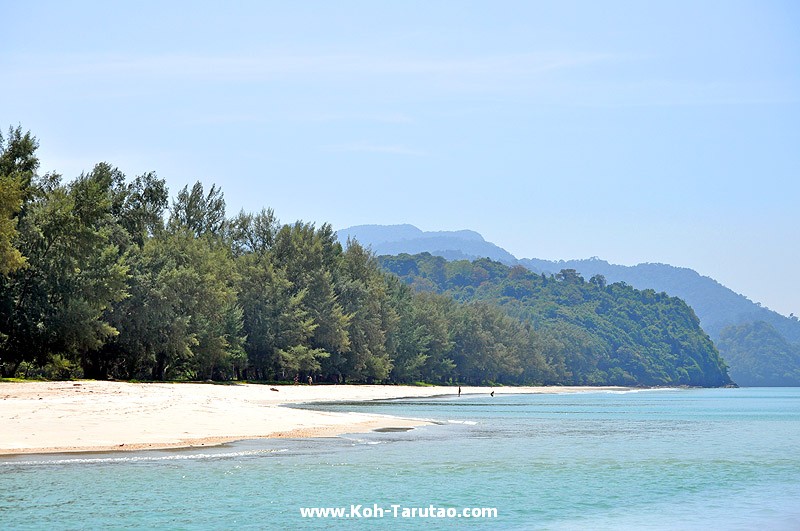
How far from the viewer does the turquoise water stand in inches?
765

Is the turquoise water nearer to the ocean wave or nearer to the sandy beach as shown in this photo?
the ocean wave

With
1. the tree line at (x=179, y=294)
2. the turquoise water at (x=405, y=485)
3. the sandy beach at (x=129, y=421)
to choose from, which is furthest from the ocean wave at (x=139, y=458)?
the tree line at (x=179, y=294)

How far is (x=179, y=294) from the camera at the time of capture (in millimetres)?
79625

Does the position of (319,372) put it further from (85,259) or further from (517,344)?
(517,344)

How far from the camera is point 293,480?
947 inches

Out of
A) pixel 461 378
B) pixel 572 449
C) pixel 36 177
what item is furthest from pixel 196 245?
pixel 461 378

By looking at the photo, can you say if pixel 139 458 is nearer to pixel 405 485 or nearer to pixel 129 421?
pixel 405 485

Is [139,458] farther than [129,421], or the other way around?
[129,421]

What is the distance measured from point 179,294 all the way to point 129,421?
1786 inches

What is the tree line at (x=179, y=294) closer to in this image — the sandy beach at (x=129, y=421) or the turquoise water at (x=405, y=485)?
the sandy beach at (x=129, y=421)

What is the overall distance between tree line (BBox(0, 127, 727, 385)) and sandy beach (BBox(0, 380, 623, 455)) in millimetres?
11265

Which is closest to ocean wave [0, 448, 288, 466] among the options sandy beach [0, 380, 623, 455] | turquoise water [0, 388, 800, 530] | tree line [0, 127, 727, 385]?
turquoise water [0, 388, 800, 530]

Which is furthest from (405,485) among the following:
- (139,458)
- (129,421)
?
(129,421)

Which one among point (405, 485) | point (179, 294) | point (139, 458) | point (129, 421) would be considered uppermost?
point (179, 294)
